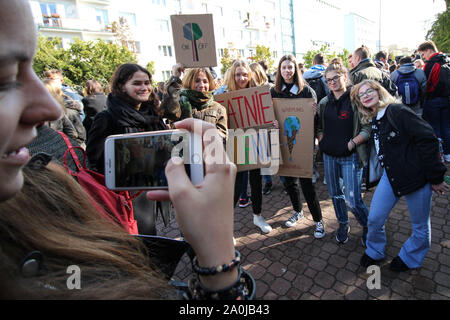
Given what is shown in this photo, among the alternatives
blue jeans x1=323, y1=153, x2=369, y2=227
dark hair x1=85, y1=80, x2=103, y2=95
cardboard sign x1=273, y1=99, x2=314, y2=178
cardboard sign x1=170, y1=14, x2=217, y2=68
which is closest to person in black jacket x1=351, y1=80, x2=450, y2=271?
blue jeans x1=323, y1=153, x2=369, y2=227

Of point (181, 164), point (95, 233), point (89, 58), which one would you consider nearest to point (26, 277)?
point (95, 233)

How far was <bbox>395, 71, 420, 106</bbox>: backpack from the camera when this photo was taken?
5.40 m

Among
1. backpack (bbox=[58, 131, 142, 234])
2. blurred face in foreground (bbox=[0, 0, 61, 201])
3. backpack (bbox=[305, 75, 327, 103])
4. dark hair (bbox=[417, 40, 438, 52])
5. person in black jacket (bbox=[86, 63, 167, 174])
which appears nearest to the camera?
blurred face in foreground (bbox=[0, 0, 61, 201])

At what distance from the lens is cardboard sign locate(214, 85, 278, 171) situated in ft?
10.4

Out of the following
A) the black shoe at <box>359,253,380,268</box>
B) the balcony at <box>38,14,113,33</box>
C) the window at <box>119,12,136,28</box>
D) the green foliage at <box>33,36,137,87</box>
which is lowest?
the black shoe at <box>359,253,380,268</box>

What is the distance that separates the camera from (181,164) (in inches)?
34.3

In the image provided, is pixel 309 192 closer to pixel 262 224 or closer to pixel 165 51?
pixel 262 224

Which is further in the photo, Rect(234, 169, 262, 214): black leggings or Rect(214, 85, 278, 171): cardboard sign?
Rect(234, 169, 262, 214): black leggings

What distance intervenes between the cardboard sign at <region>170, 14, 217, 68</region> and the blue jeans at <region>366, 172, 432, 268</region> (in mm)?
2333

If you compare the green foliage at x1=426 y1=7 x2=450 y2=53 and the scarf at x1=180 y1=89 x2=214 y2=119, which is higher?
the green foliage at x1=426 y1=7 x2=450 y2=53

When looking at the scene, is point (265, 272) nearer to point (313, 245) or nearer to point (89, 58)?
point (313, 245)

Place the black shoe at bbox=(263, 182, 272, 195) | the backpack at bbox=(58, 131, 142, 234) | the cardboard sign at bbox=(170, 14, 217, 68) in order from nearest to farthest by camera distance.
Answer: the backpack at bbox=(58, 131, 142, 234)
the cardboard sign at bbox=(170, 14, 217, 68)
the black shoe at bbox=(263, 182, 272, 195)

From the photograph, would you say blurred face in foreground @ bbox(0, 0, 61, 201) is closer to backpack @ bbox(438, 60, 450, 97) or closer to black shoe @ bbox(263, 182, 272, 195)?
black shoe @ bbox(263, 182, 272, 195)

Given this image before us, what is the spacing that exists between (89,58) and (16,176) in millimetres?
25010
